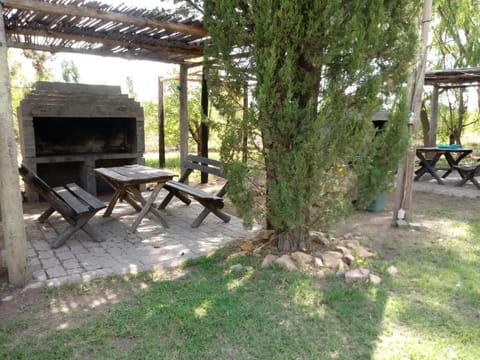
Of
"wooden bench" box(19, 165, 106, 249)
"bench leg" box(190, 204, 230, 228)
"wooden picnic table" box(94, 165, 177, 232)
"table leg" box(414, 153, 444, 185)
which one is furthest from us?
"table leg" box(414, 153, 444, 185)

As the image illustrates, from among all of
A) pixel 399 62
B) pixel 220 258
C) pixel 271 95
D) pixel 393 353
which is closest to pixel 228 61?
pixel 271 95

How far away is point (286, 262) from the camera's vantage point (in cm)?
337

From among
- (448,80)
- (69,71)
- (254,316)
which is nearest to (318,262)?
(254,316)

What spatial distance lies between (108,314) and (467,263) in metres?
3.27

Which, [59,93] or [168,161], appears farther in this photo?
[168,161]

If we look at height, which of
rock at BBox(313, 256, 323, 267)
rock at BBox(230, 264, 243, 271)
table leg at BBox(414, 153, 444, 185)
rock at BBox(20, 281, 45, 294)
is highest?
table leg at BBox(414, 153, 444, 185)

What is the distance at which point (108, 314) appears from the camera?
2592 mm

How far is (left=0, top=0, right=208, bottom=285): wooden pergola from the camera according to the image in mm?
2859

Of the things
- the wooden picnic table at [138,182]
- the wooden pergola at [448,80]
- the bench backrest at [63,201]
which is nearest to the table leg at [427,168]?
the wooden pergola at [448,80]

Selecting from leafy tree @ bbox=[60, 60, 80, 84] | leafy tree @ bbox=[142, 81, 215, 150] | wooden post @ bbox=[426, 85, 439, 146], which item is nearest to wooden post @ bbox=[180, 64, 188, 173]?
leafy tree @ bbox=[142, 81, 215, 150]

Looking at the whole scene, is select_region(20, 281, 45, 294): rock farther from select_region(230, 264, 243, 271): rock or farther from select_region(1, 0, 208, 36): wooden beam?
select_region(1, 0, 208, 36): wooden beam

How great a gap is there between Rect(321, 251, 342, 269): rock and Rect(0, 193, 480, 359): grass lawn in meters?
0.21

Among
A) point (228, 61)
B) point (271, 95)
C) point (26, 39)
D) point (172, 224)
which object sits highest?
point (26, 39)

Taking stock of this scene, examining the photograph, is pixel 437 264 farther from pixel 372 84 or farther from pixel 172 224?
pixel 172 224
